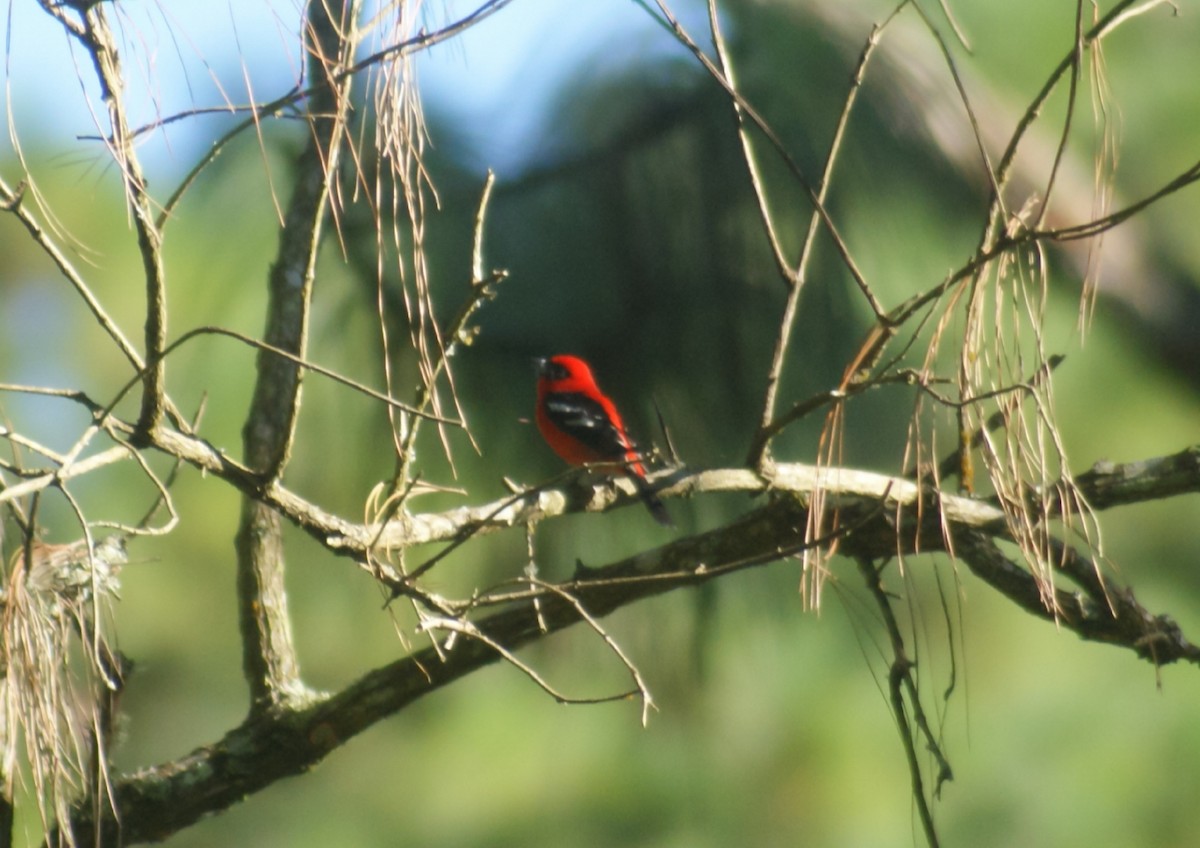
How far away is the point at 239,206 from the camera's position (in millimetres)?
2209

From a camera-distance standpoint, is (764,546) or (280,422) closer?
(764,546)

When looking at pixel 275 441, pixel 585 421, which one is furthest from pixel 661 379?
pixel 275 441

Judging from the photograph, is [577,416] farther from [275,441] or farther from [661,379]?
[275,441]

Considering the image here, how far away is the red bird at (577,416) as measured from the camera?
2008 millimetres

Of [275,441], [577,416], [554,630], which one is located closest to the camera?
[554,630]

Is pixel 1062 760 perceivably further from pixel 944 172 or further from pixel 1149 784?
pixel 944 172

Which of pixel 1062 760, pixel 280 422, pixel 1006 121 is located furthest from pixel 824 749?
pixel 280 422

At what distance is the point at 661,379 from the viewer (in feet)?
6.82

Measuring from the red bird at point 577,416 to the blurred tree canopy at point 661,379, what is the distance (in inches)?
1.7

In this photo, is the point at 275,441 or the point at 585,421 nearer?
the point at 275,441

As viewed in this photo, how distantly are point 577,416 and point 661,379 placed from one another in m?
0.15

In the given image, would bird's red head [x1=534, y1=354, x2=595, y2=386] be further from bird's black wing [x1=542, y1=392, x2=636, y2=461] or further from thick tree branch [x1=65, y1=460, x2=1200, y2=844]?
thick tree branch [x1=65, y1=460, x2=1200, y2=844]

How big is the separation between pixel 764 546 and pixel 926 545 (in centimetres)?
18

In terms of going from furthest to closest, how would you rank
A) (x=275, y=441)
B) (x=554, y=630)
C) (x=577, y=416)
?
(x=577, y=416) < (x=275, y=441) < (x=554, y=630)
